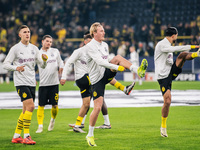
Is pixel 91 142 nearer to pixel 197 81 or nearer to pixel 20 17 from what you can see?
pixel 197 81

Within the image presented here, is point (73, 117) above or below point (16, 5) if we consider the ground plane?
below

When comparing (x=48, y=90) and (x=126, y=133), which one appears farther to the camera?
(x=48, y=90)

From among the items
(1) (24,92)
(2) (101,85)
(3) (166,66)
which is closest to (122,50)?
(3) (166,66)

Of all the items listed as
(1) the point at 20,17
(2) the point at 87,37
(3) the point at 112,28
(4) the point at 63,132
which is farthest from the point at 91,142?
(1) the point at 20,17

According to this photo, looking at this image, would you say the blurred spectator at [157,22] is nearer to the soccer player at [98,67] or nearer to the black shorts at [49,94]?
the black shorts at [49,94]

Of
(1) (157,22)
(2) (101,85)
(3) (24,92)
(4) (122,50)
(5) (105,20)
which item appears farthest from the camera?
(5) (105,20)

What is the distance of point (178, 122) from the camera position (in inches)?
406

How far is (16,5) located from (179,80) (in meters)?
17.9

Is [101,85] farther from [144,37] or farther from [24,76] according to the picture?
[144,37]

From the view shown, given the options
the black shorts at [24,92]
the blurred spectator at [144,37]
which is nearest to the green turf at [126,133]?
the black shorts at [24,92]

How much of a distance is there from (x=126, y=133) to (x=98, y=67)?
6.66 ft

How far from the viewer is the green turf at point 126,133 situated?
716 cm

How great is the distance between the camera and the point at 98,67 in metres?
7.38

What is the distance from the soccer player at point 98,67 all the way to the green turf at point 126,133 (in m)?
0.62
